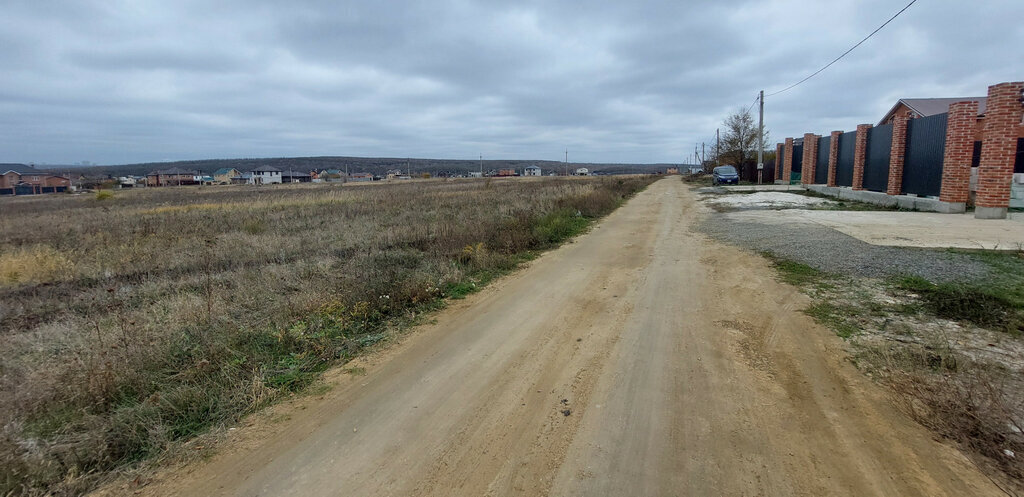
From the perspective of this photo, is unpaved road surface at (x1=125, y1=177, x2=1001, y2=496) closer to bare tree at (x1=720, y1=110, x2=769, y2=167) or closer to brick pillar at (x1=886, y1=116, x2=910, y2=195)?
brick pillar at (x1=886, y1=116, x2=910, y2=195)

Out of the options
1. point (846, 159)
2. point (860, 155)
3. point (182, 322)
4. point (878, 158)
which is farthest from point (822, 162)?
point (182, 322)

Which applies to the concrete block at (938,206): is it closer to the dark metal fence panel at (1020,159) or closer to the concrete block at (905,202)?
the concrete block at (905,202)

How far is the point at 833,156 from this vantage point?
24984 mm

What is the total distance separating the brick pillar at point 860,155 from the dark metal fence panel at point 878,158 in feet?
0.43

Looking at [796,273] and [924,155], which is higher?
[924,155]

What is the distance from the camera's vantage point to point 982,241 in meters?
9.22

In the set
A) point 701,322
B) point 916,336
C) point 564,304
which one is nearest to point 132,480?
point 564,304

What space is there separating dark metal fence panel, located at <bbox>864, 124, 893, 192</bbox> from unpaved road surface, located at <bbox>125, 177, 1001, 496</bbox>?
18.2 metres

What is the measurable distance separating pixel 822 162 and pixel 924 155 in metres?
12.5

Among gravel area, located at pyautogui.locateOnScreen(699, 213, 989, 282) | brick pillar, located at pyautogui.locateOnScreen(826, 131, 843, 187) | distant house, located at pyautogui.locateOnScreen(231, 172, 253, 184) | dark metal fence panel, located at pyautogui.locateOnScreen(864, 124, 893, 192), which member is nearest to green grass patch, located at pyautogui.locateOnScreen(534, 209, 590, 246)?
gravel area, located at pyautogui.locateOnScreen(699, 213, 989, 282)

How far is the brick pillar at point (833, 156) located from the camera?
24844 millimetres

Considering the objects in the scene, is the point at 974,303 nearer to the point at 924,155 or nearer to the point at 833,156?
the point at 924,155

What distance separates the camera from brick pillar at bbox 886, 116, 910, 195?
17.7 meters

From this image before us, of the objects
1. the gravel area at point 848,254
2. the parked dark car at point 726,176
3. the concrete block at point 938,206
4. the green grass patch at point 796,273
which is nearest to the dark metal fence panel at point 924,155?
the concrete block at point 938,206
